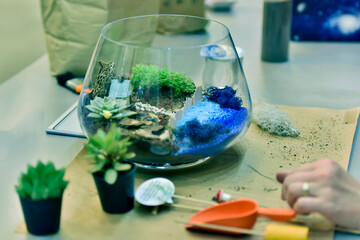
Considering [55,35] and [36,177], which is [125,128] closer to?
[36,177]

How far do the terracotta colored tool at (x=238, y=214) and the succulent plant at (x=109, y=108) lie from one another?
0.22 metres

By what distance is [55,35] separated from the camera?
3.72 feet

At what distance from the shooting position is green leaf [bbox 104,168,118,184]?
1.99ft

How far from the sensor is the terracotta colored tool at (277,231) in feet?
1.92

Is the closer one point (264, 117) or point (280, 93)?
point (264, 117)

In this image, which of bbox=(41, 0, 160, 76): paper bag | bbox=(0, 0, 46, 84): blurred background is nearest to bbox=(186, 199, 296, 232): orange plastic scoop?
bbox=(41, 0, 160, 76): paper bag

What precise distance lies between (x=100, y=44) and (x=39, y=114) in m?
0.31

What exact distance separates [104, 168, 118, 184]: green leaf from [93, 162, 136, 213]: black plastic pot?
14mm

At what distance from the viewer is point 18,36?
4.34 ft

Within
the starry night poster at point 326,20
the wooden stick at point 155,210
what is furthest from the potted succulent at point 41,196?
the starry night poster at point 326,20

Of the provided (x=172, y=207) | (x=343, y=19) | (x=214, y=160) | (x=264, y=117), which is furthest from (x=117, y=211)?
(x=343, y=19)

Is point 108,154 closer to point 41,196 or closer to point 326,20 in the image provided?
point 41,196

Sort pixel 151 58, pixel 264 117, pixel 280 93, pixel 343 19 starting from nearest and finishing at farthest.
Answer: pixel 151 58
pixel 264 117
pixel 280 93
pixel 343 19

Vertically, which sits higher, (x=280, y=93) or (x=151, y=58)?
(x=151, y=58)
